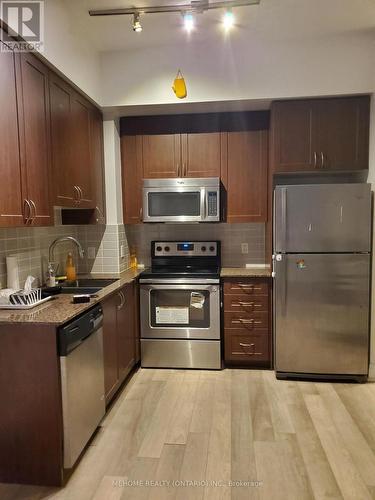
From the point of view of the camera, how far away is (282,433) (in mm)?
2359

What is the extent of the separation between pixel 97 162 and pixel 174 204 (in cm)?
78

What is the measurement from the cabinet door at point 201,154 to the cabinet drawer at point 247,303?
1.17 m

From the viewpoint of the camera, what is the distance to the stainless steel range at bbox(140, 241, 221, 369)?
129 inches

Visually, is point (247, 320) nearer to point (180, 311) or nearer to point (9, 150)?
point (180, 311)

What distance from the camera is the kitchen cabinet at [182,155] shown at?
3.42m

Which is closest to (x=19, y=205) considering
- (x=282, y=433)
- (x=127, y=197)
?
(x=127, y=197)

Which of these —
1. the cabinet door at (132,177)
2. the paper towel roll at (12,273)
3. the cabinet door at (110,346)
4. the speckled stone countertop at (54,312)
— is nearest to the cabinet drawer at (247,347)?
the cabinet door at (110,346)

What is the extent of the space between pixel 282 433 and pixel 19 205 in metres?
2.16

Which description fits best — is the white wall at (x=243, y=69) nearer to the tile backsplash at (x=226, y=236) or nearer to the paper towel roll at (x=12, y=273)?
the tile backsplash at (x=226, y=236)

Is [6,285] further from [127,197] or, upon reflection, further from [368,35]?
[368,35]

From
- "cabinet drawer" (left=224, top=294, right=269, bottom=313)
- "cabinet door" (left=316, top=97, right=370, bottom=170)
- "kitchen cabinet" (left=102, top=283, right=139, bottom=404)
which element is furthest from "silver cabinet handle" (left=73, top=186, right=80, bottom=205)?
"cabinet door" (left=316, top=97, right=370, bottom=170)

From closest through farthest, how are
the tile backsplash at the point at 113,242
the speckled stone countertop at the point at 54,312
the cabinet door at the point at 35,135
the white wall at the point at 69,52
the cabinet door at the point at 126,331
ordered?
the speckled stone countertop at the point at 54,312 < the cabinet door at the point at 35,135 < the white wall at the point at 69,52 < the tile backsplash at the point at 113,242 < the cabinet door at the point at 126,331

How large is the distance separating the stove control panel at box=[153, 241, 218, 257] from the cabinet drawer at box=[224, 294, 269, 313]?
0.60 meters

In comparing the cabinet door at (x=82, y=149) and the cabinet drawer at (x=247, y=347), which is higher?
the cabinet door at (x=82, y=149)
